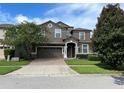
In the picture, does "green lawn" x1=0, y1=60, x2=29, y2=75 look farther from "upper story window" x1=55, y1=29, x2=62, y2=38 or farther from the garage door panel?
"upper story window" x1=55, y1=29, x2=62, y2=38

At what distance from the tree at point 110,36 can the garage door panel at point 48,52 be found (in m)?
18.2

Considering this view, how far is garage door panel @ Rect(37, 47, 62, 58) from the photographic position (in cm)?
4088

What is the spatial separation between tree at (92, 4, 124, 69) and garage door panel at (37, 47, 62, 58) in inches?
716

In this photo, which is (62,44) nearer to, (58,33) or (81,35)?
(58,33)

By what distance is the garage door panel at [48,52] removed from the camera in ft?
134

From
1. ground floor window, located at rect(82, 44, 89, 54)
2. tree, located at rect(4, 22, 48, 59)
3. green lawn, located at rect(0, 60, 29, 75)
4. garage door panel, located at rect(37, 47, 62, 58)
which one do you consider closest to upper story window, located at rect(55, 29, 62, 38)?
garage door panel, located at rect(37, 47, 62, 58)

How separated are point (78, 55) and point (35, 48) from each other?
7.39m

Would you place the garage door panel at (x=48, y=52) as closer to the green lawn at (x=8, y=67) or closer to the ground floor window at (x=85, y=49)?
the ground floor window at (x=85, y=49)

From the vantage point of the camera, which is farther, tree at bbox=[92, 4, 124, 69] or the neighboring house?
the neighboring house

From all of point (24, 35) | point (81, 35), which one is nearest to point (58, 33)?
point (81, 35)

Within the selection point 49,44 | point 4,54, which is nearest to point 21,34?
point 4,54

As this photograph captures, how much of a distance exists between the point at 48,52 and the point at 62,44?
2.81 metres

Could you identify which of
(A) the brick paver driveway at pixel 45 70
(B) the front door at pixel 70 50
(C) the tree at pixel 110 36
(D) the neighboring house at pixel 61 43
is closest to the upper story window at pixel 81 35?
(D) the neighboring house at pixel 61 43
